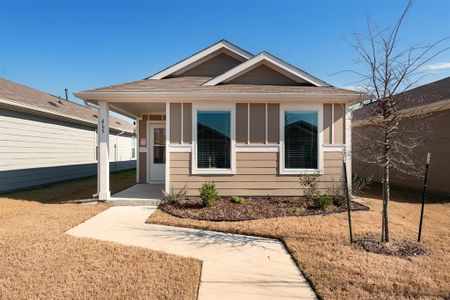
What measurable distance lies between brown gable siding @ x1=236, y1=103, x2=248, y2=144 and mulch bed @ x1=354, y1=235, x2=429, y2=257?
13.1ft

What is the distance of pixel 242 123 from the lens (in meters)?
7.89

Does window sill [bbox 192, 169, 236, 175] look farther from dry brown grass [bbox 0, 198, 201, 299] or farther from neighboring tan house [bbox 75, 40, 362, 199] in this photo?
dry brown grass [bbox 0, 198, 201, 299]

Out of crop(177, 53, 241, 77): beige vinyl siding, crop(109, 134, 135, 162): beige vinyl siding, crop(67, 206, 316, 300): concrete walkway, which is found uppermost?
crop(177, 53, 241, 77): beige vinyl siding

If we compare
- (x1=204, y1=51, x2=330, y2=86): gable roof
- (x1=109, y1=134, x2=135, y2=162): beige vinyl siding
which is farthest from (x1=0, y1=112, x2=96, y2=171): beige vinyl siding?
(x1=204, y1=51, x2=330, y2=86): gable roof

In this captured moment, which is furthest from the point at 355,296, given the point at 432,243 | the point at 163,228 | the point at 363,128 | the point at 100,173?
the point at 363,128

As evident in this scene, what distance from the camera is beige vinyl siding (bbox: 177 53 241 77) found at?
385 inches

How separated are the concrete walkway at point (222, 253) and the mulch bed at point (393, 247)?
1.32 m

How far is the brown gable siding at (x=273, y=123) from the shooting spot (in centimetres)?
792

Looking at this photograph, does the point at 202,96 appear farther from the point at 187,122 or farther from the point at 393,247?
the point at 393,247

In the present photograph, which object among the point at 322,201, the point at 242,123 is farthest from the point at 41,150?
the point at 322,201

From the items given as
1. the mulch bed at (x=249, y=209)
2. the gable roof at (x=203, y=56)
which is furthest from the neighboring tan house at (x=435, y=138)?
the gable roof at (x=203, y=56)

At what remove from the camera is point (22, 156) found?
A: 10.3 m

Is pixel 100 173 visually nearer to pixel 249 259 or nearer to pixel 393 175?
pixel 249 259

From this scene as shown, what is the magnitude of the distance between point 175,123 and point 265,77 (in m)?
3.25
